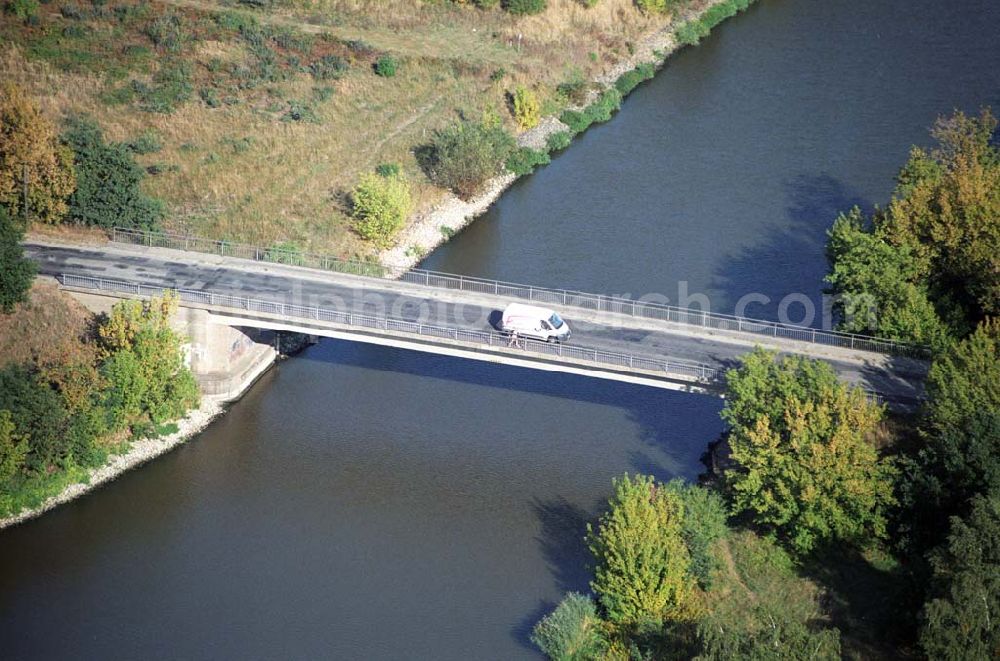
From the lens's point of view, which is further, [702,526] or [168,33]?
[168,33]

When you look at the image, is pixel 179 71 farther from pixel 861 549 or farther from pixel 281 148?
pixel 861 549

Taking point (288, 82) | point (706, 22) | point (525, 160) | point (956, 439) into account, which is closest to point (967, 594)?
point (956, 439)

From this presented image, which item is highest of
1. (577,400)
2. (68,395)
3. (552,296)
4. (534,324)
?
(552,296)

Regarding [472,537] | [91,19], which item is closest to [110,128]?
[91,19]

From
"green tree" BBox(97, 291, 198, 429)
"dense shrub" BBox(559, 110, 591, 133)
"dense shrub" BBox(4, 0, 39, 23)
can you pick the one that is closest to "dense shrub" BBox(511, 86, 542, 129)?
"dense shrub" BBox(559, 110, 591, 133)

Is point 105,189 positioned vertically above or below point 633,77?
below

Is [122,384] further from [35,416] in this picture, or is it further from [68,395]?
[35,416]
